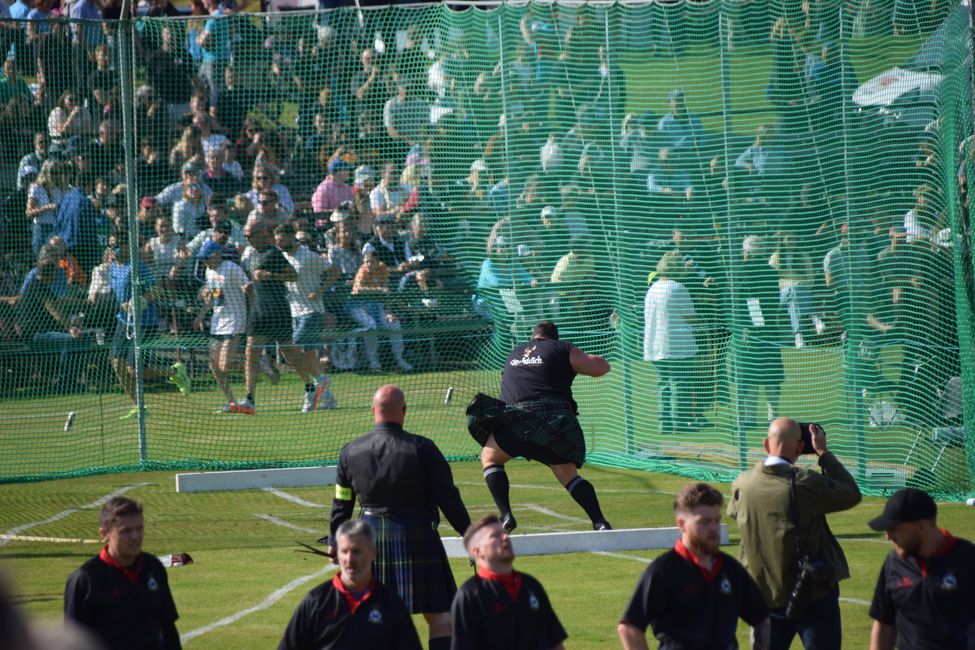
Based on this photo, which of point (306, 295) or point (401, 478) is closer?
point (401, 478)

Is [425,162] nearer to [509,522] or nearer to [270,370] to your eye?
[270,370]

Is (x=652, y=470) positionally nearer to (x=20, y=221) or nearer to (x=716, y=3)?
(x=716, y=3)

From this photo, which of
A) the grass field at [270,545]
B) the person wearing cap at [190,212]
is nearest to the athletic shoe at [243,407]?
the grass field at [270,545]

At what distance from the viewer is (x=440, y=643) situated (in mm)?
6816

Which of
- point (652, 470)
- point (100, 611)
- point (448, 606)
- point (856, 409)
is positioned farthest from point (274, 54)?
point (100, 611)

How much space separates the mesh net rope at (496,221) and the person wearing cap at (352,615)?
741cm

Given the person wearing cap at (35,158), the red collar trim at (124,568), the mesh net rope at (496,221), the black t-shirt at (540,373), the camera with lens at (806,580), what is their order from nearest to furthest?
the red collar trim at (124,568), the camera with lens at (806,580), the black t-shirt at (540,373), the mesh net rope at (496,221), the person wearing cap at (35,158)

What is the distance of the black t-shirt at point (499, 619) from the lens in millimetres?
5035

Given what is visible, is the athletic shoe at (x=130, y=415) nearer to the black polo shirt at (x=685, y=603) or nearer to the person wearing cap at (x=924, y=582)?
the black polo shirt at (x=685, y=603)

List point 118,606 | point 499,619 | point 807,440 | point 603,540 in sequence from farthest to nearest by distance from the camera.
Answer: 1. point 603,540
2. point 807,440
3. point 118,606
4. point 499,619

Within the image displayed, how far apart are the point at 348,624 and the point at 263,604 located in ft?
11.5

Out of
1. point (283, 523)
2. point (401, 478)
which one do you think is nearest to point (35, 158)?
point (283, 523)

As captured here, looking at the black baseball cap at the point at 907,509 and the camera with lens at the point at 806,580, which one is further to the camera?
the camera with lens at the point at 806,580

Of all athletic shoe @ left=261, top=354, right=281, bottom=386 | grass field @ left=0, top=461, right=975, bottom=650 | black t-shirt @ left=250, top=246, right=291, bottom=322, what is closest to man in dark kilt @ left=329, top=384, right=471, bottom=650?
grass field @ left=0, top=461, right=975, bottom=650
